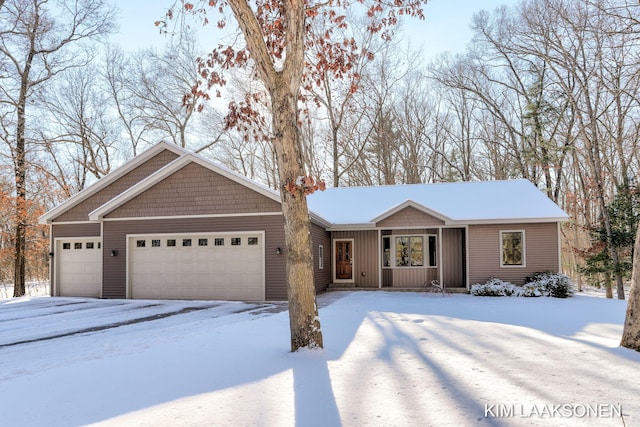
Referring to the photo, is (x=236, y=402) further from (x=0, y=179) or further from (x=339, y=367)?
(x=0, y=179)

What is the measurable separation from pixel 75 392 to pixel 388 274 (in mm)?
13410

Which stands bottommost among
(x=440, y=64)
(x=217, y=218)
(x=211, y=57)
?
(x=217, y=218)

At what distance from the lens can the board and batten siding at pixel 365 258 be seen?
17312mm

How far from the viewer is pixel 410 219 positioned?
16453 millimetres

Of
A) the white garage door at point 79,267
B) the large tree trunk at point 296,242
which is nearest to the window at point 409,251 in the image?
the white garage door at point 79,267

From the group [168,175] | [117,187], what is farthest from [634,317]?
[117,187]

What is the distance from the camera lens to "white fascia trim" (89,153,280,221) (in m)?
14.1

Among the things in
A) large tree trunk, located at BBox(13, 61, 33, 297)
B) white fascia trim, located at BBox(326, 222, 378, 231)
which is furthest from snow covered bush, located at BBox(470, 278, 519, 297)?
large tree trunk, located at BBox(13, 61, 33, 297)

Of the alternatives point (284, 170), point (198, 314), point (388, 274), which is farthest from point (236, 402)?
point (388, 274)

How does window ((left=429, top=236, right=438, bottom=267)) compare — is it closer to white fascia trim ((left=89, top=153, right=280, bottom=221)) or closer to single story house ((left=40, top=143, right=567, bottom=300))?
single story house ((left=40, top=143, right=567, bottom=300))

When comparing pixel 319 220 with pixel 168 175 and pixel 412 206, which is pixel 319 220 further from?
pixel 168 175

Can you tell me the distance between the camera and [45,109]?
2738 cm

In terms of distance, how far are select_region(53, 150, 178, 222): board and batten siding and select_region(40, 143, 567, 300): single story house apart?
0.13ft

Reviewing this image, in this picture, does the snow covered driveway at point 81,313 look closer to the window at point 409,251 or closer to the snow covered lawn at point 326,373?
the snow covered lawn at point 326,373
